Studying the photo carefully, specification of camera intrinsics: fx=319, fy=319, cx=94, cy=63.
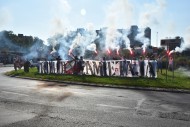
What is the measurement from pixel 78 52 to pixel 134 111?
27.6 m

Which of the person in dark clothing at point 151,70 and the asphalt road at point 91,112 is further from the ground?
the person in dark clothing at point 151,70

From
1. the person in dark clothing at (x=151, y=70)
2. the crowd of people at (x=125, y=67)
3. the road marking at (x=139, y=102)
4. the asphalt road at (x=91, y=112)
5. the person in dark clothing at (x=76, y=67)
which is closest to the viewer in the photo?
the asphalt road at (x=91, y=112)

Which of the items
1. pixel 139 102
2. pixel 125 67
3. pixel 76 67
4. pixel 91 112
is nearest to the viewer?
Answer: pixel 91 112

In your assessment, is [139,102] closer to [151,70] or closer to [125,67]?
[151,70]

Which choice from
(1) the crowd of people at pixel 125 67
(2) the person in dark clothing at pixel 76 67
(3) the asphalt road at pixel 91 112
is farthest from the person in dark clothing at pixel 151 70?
(3) the asphalt road at pixel 91 112

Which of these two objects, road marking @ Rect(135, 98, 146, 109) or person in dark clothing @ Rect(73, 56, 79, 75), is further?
person in dark clothing @ Rect(73, 56, 79, 75)

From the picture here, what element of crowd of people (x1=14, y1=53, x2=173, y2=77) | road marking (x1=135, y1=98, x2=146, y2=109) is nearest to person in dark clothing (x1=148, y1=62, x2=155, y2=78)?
crowd of people (x1=14, y1=53, x2=173, y2=77)

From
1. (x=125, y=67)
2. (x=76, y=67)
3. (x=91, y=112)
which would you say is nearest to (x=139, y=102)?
(x=91, y=112)

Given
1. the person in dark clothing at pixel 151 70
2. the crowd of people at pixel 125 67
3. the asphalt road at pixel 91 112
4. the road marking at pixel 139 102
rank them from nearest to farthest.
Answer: the asphalt road at pixel 91 112, the road marking at pixel 139 102, the person in dark clothing at pixel 151 70, the crowd of people at pixel 125 67

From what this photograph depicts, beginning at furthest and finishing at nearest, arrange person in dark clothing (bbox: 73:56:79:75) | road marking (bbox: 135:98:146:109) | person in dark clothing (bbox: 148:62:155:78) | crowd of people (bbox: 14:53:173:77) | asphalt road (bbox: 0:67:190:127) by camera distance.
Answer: person in dark clothing (bbox: 73:56:79:75), crowd of people (bbox: 14:53:173:77), person in dark clothing (bbox: 148:62:155:78), road marking (bbox: 135:98:146:109), asphalt road (bbox: 0:67:190:127)

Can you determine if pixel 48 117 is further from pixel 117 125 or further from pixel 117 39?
pixel 117 39

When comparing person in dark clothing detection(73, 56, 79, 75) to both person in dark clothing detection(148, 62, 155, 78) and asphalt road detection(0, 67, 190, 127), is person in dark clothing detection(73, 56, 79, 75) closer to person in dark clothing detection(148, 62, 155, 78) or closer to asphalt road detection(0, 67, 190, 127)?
person in dark clothing detection(148, 62, 155, 78)

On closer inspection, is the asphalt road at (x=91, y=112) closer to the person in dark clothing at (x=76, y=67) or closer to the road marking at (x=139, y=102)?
the road marking at (x=139, y=102)

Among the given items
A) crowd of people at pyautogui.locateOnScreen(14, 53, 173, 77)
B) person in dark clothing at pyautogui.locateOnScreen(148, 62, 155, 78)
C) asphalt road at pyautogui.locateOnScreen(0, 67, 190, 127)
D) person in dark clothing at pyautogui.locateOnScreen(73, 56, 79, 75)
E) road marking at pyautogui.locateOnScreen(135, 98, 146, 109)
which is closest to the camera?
asphalt road at pyautogui.locateOnScreen(0, 67, 190, 127)
